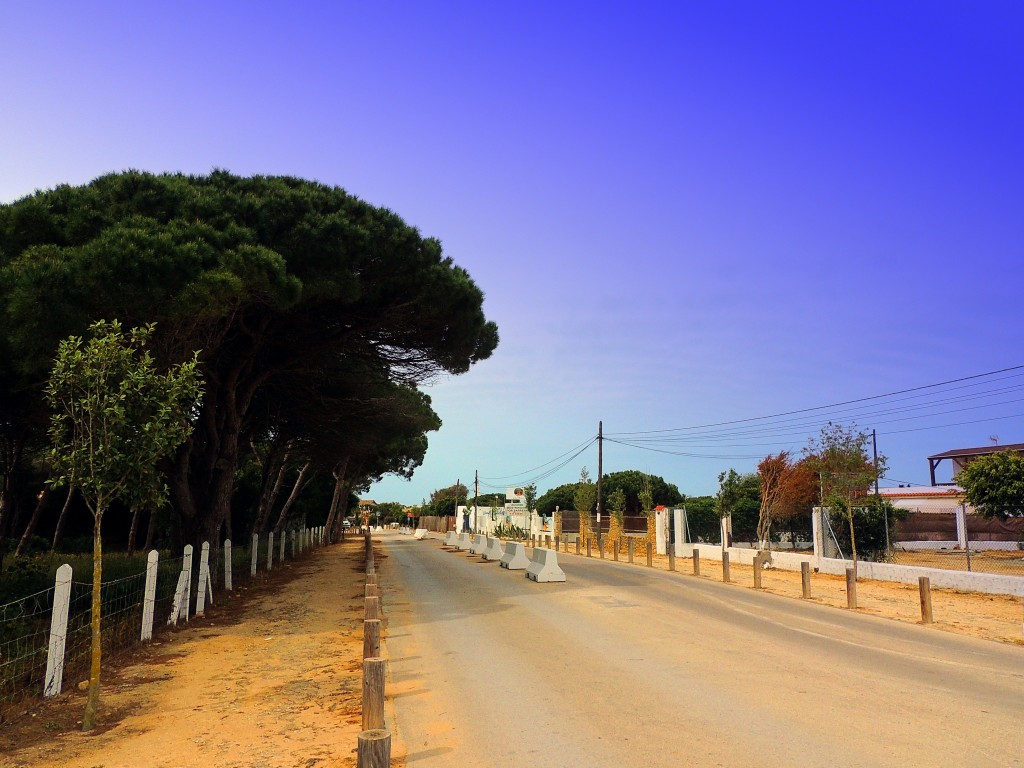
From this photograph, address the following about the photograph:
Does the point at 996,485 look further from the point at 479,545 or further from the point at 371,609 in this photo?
the point at 371,609

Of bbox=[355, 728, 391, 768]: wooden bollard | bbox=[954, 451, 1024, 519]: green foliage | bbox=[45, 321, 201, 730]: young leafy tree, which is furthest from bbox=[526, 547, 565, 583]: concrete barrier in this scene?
bbox=[954, 451, 1024, 519]: green foliage

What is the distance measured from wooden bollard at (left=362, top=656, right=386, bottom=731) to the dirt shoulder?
0.52 m

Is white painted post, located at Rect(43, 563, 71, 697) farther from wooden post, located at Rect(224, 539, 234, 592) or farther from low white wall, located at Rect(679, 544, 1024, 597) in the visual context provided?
low white wall, located at Rect(679, 544, 1024, 597)

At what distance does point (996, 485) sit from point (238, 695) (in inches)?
1131

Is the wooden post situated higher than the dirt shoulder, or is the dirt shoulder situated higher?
the wooden post

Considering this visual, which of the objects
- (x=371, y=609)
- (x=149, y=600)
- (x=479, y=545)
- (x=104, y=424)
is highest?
(x=104, y=424)

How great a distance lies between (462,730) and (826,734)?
3130 millimetres

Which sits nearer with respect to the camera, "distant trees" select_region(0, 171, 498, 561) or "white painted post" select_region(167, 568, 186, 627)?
"distant trees" select_region(0, 171, 498, 561)

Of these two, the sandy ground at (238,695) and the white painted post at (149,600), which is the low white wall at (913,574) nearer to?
the sandy ground at (238,695)

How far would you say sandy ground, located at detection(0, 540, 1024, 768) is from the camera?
6406 mm

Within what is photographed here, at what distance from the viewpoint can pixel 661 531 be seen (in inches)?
1565

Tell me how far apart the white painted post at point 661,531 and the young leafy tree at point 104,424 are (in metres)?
33.5

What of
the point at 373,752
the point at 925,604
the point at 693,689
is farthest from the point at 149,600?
the point at 925,604

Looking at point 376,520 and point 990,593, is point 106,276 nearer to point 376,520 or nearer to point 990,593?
point 990,593
